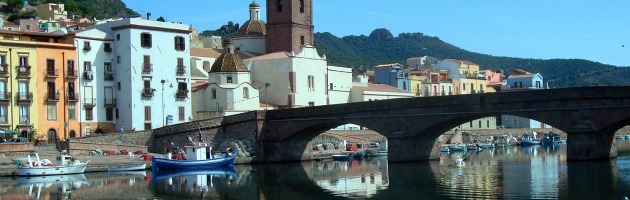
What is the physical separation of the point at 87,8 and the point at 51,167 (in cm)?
10309

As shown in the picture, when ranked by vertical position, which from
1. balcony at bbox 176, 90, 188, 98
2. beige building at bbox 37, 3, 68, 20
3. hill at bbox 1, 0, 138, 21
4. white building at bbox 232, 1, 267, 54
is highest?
hill at bbox 1, 0, 138, 21

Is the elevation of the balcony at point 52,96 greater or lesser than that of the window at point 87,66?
lesser

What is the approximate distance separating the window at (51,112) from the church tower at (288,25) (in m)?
27.9

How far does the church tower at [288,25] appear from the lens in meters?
91.2

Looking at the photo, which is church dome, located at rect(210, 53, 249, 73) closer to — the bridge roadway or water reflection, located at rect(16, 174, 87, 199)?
the bridge roadway

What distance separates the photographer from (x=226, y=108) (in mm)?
79438

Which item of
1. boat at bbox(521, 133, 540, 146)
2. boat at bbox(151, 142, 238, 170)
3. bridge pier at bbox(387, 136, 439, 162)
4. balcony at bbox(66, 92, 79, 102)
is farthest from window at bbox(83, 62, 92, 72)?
boat at bbox(521, 133, 540, 146)

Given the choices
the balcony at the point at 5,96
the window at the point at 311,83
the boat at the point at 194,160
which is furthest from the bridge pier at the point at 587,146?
the window at the point at 311,83

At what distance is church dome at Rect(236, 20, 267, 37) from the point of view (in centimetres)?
9606

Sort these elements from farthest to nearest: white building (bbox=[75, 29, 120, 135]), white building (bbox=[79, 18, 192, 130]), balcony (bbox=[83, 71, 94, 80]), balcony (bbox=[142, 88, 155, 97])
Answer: balcony (bbox=[142, 88, 155, 97]) < white building (bbox=[79, 18, 192, 130]) < balcony (bbox=[83, 71, 94, 80]) < white building (bbox=[75, 29, 120, 135])

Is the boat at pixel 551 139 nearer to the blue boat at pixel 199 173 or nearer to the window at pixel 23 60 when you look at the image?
the blue boat at pixel 199 173

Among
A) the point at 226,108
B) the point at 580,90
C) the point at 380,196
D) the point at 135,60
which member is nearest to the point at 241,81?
the point at 226,108

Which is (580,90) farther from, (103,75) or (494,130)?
(494,130)

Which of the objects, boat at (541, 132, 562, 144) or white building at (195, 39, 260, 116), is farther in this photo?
boat at (541, 132, 562, 144)
